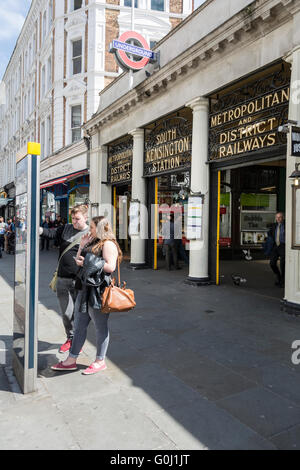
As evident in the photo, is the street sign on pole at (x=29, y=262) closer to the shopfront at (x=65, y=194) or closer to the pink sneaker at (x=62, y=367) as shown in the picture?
the pink sneaker at (x=62, y=367)

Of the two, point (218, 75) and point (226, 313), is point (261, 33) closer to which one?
point (218, 75)

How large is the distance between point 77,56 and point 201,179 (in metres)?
15.6

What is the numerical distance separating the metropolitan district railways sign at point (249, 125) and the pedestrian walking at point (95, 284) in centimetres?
479

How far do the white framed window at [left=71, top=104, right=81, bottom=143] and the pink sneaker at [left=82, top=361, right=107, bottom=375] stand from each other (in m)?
19.1

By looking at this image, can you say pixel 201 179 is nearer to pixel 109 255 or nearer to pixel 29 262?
pixel 109 255

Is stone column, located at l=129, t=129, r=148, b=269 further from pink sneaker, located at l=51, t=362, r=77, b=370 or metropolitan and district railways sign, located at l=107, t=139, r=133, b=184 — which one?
pink sneaker, located at l=51, t=362, r=77, b=370

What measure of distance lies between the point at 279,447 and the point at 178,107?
9.26 m

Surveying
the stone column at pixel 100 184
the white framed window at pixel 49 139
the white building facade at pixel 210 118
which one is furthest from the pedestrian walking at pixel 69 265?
the white framed window at pixel 49 139

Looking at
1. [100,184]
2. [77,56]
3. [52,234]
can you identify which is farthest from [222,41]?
[77,56]

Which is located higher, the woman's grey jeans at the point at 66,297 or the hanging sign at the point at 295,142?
the hanging sign at the point at 295,142

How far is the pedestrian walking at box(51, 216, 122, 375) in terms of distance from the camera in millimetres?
3977

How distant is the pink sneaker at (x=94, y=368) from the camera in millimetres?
4133

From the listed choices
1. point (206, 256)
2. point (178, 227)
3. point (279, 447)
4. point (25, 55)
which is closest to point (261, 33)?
point (206, 256)

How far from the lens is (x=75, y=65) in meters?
21.8
